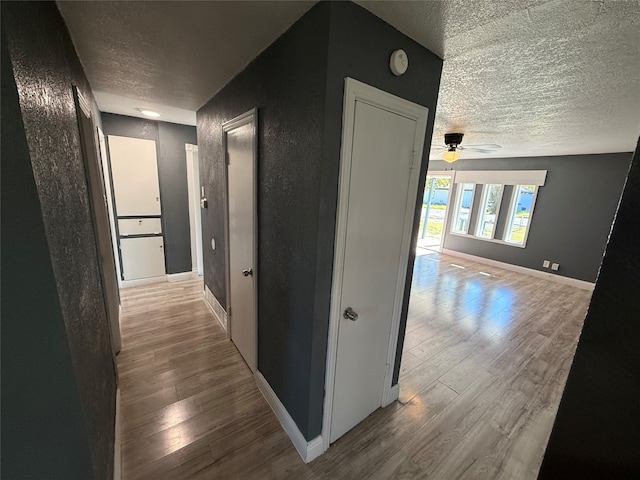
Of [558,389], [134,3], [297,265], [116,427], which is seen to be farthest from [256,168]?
[558,389]

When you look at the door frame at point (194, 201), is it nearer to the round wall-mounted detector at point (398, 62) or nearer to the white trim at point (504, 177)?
the round wall-mounted detector at point (398, 62)

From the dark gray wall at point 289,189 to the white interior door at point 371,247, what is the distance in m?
0.18

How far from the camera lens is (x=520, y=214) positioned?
17.9 ft

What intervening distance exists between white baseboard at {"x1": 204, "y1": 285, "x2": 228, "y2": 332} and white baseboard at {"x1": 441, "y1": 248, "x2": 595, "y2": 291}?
592cm

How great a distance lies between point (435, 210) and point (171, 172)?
6.66 m

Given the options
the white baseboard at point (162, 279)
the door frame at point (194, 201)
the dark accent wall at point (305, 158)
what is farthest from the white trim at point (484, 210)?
the white baseboard at point (162, 279)

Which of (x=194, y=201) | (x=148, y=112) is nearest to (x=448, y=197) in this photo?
(x=194, y=201)

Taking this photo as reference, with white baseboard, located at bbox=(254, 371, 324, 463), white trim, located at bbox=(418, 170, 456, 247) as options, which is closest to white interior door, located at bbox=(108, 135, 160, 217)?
white baseboard, located at bbox=(254, 371, 324, 463)

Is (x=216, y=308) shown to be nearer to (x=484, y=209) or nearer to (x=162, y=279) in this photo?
(x=162, y=279)

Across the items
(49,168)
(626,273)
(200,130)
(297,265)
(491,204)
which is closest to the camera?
(626,273)

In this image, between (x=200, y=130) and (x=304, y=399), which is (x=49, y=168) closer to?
(x=304, y=399)

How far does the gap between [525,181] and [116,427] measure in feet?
23.1

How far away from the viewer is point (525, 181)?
520 centimetres

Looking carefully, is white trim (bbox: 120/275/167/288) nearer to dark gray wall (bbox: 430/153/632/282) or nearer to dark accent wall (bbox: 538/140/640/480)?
dark accent wall (bbox: 538/140/640/480)
